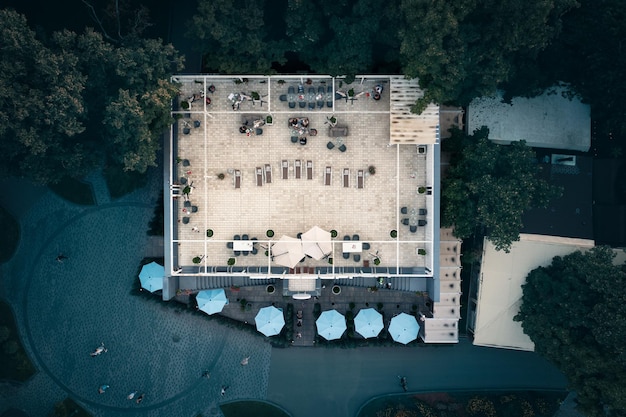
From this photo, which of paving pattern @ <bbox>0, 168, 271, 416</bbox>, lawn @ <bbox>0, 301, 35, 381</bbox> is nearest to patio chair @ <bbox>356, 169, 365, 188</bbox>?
paving pattern @ <bbox>0, 168, 271, 416</bbox>

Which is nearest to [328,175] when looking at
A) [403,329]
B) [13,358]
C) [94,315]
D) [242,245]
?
[242,245]

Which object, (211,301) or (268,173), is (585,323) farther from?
(211,301)

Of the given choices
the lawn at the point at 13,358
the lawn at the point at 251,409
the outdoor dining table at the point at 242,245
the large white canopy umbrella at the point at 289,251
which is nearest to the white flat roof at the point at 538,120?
the large white canopy umbrella at the point at 289,251

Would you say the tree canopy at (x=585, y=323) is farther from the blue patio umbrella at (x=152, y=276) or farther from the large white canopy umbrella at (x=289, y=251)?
the blue patio umbrella at (x=152, y=276)

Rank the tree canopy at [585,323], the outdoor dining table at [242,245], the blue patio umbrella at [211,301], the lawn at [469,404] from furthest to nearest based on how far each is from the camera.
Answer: the lawn at [469,404] < the blue patio umbrella at [211,301] < the outdoor dining table at [242,245] < the tree canopy at [585,323]

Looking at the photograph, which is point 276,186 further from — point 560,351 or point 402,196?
point 560,351

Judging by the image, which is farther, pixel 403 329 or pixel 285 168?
pixel 403 329

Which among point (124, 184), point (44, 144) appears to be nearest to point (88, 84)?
point (44, 144)
